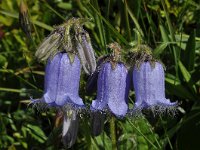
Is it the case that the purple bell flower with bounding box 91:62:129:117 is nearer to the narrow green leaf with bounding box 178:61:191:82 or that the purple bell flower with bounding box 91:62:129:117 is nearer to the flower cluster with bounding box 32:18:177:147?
the flower cluster with bounding box 32:18:177:147

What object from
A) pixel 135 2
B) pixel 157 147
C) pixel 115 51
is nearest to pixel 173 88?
pixel 157 147

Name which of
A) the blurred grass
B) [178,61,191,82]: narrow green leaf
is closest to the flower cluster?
the blurred grass

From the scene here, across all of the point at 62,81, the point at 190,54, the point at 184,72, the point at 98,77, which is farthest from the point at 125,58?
the point at 190,54

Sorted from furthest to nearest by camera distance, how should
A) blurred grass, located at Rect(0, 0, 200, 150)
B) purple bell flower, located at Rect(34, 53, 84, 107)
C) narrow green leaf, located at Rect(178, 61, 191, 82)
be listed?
narrow green leaf, located at Rect(178, 61, 191, 82) < blurred grass, located at Rect(0, 0, 200, 150) < purple bell flower, located at Rect(34, 53, 84, 107)

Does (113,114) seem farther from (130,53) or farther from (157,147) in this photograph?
(157,147)

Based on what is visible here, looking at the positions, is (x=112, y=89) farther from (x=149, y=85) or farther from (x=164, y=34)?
(x=164, y=34)

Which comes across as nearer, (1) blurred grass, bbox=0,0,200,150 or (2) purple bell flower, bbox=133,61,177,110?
(2) purple bell flower, bbox=133,61,177,110

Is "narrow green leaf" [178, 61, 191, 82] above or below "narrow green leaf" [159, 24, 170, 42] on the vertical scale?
below
